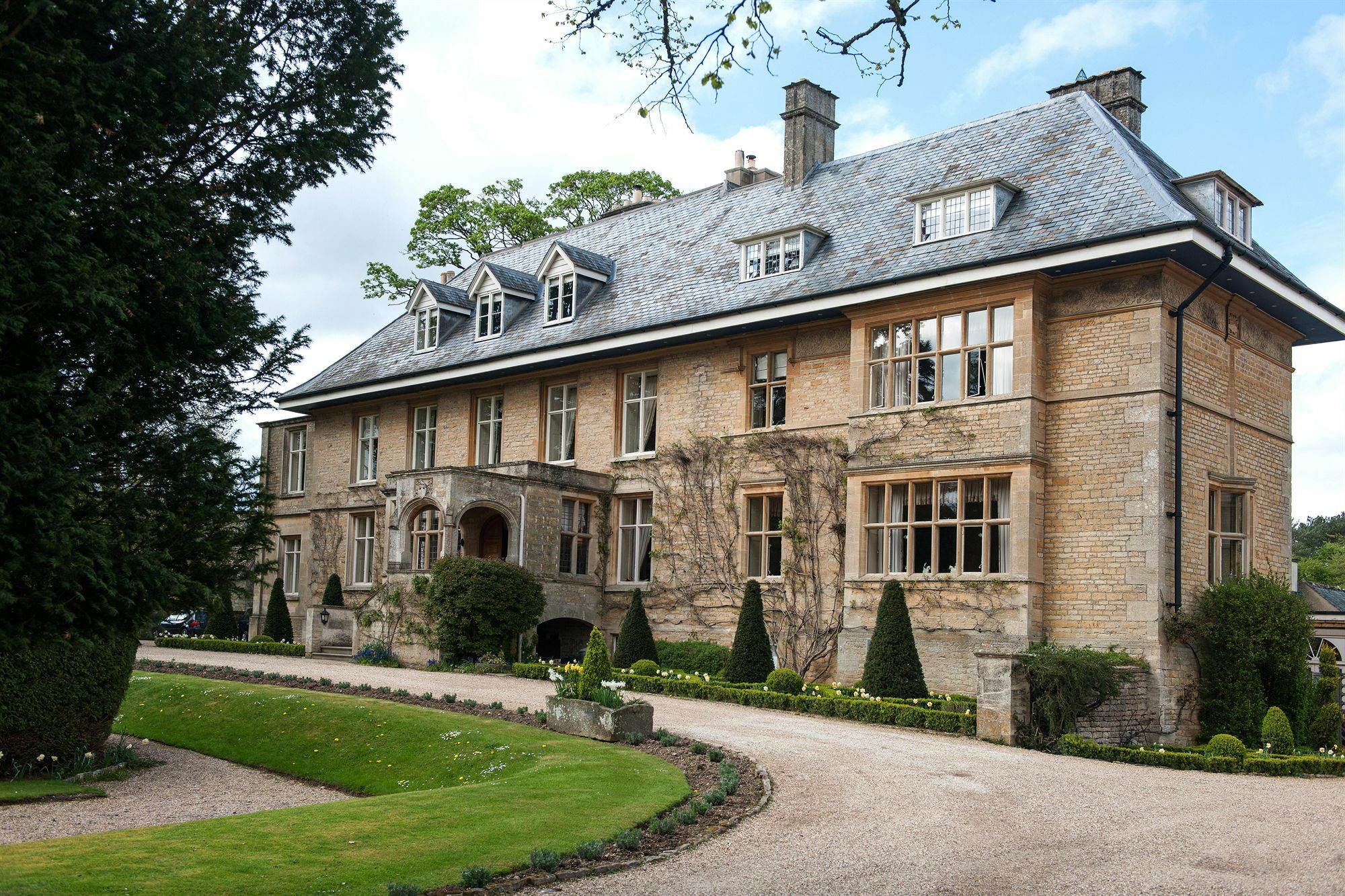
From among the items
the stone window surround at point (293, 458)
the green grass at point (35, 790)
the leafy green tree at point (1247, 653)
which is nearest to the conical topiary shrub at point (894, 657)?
the leafy green tree at point (1247, 653)

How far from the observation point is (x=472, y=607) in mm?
23609

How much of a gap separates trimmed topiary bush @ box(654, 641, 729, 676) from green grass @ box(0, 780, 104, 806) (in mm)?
12345

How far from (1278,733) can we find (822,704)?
642 cm

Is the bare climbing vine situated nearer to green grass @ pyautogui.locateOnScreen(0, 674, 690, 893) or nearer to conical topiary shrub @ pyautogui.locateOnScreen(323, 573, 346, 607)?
green grass @ pyautogui.locateOnScreen(0, 674, 690, 893)

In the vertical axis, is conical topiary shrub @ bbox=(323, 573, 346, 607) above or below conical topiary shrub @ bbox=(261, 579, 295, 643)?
above

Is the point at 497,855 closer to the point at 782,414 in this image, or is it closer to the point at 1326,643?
the point at 782,414

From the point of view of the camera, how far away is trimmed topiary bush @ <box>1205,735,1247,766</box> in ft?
50.9

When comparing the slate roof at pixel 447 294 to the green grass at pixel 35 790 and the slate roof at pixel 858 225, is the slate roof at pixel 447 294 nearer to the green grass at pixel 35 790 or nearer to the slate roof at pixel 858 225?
the slate roof at pixel 858 225

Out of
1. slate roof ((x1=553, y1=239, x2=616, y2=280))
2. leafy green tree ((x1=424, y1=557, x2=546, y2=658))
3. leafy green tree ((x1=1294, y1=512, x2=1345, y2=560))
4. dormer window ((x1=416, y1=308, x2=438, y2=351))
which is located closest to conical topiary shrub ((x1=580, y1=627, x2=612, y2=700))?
leafy green tree ((x1=424, y1=557, x2=546, y2=658))

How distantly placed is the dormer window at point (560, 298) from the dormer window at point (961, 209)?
31.0 feet

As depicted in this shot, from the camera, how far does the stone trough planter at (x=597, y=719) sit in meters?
14.4

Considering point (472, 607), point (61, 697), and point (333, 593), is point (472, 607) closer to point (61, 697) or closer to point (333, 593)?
point (333, 593)

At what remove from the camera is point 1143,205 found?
64.5 ft

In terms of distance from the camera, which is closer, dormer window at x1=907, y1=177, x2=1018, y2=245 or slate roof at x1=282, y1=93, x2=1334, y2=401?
slate roof at x1=282, y1=93, x2=1334, y2=401
